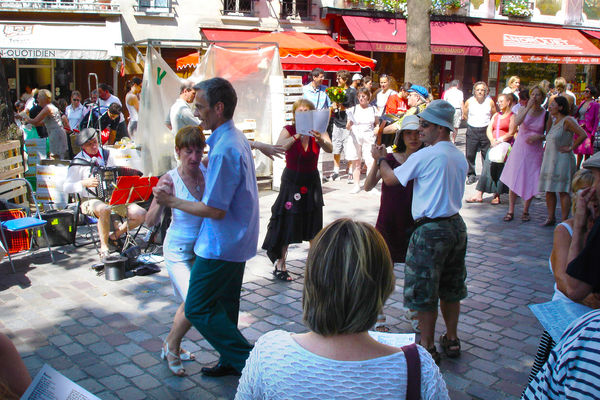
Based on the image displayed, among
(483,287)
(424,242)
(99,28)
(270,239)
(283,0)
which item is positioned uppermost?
(283,0)

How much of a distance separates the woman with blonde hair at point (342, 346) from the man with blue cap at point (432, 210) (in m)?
2.33

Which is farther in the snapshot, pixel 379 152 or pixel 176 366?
pixel 379 152

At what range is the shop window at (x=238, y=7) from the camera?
70.5 feet

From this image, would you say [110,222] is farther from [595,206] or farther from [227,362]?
[595,206]

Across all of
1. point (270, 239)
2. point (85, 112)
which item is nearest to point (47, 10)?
point (85, 112)

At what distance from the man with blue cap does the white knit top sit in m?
2.37

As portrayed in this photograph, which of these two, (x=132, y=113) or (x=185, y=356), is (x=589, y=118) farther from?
(x=185, y=356)

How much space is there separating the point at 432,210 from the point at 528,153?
5.32 m

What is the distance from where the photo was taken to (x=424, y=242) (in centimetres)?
404

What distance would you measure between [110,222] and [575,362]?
6.17m

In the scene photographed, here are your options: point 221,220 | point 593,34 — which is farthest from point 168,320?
point 593,34

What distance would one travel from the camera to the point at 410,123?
14.8 ft

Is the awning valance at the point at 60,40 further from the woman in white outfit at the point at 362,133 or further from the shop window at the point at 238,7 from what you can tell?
the woman in white outfit at the point at 362,133

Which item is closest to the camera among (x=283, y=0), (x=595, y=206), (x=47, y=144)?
(x=595, y=206)
